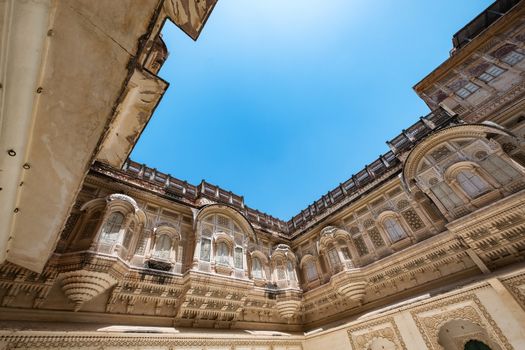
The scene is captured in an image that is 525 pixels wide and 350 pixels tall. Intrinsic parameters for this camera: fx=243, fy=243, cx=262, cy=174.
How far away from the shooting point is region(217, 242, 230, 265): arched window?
37.2 feet

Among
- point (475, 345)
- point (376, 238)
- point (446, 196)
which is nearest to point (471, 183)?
point (446, 196)

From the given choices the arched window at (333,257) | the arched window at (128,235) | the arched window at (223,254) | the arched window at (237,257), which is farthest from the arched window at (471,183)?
the arched window at (128,235)

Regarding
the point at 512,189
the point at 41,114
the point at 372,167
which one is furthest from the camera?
the point at 372,167

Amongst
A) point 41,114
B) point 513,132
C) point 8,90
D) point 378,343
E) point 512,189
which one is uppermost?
point 513,132

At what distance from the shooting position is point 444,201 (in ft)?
33.4

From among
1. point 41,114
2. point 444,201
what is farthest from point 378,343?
point 41,114

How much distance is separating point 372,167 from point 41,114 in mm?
15164

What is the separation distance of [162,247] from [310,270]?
8305 mm

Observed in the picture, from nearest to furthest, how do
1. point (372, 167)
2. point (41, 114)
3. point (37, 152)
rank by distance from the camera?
point (41, 114), point (37, 152), point (372, 167)

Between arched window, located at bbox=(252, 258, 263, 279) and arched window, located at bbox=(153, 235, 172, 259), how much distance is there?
186 inches

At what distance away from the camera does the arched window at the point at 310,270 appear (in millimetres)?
13776

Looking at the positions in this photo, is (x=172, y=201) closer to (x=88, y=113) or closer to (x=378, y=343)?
(x=88, y=113)

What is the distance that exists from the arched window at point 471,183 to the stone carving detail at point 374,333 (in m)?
6.04

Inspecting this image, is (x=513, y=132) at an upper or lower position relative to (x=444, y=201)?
upper
